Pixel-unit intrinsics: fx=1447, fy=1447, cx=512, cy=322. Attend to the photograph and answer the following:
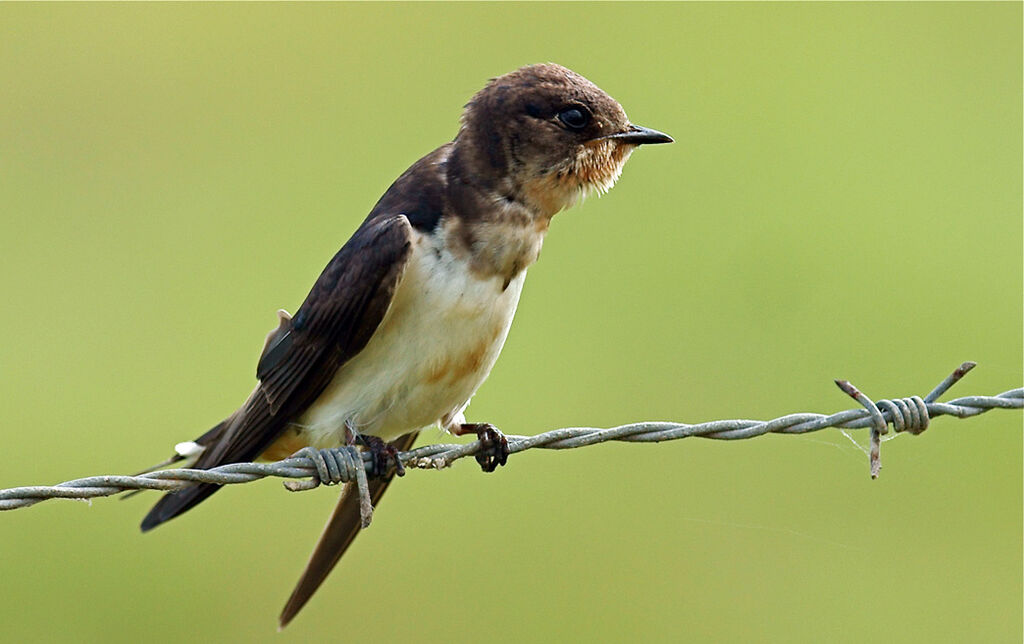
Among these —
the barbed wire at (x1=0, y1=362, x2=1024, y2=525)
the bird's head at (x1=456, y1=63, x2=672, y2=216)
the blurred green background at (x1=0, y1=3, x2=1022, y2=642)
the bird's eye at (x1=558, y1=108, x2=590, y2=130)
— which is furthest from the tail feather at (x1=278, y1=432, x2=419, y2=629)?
the blurred green background at (x1=0, y1=3, x2=1022, y2=642)

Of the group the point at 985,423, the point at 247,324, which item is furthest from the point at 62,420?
the point at 985,423

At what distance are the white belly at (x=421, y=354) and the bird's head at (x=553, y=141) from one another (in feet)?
0.99

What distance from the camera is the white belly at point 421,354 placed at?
448cm

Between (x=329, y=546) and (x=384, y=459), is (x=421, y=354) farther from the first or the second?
(x=329, y=546)

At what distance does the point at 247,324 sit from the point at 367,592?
258 centimetres

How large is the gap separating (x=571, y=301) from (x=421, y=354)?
17.0ft

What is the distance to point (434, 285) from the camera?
14.6 feet

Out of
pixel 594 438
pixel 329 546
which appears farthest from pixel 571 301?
pixel 594 438

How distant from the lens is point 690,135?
37.8 feet

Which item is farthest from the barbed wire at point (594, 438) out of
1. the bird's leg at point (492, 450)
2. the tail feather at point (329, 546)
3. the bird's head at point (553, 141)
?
the bird's head at point (553, 141)

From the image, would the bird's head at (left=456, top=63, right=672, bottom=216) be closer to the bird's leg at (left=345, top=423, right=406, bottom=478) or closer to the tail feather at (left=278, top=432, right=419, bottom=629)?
the bird's leg at (left=345, top=423, right=406, bottom=478)

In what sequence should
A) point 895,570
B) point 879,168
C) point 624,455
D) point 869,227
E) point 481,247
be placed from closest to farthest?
point 481,247, point 895,570, point 624,455, point 869,227, point 879,168

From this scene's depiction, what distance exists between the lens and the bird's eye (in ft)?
15.3

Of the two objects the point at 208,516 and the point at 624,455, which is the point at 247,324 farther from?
the point at 624,455
